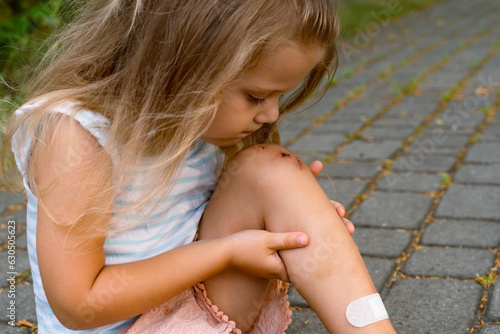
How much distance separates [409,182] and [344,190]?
0.32 meters

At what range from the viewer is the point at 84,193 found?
51.5 inches

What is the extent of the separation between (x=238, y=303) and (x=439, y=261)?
91 cm

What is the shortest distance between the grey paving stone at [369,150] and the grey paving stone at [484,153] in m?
0.40

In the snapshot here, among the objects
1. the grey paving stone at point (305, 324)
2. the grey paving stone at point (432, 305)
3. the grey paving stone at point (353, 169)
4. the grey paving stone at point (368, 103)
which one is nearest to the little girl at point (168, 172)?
the grey paving stone at point (305, 324)

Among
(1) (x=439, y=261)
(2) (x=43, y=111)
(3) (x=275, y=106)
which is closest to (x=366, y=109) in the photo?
(1) (x=439, y=261)

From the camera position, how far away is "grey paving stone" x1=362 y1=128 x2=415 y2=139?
371 centimetres

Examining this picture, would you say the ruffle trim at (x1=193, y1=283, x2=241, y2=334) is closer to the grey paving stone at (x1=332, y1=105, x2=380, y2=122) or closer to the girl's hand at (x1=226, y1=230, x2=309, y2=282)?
the girl's hand at (x1=226, y1=230, x2=309, y2=282)

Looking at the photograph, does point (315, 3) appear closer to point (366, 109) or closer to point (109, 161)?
point (109, 161)

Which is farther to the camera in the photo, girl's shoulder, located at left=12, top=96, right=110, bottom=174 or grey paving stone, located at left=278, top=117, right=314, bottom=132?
grey paving stone, located at left=278, top=117, right=314, bottom=132

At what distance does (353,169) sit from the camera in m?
3.18

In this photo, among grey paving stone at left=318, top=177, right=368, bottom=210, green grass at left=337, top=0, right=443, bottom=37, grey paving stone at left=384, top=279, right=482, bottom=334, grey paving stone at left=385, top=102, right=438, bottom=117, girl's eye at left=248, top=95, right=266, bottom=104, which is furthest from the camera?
green grass at left=337, top=0, right=443, bottom=37

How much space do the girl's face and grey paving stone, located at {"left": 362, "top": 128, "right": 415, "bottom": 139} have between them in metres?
2.33

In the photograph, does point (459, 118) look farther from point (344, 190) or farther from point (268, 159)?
point (268, 159)

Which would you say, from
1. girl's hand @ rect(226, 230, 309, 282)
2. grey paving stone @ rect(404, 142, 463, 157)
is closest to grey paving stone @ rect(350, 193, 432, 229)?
grey paving stone @ rect(404, 142, 463, 157)
